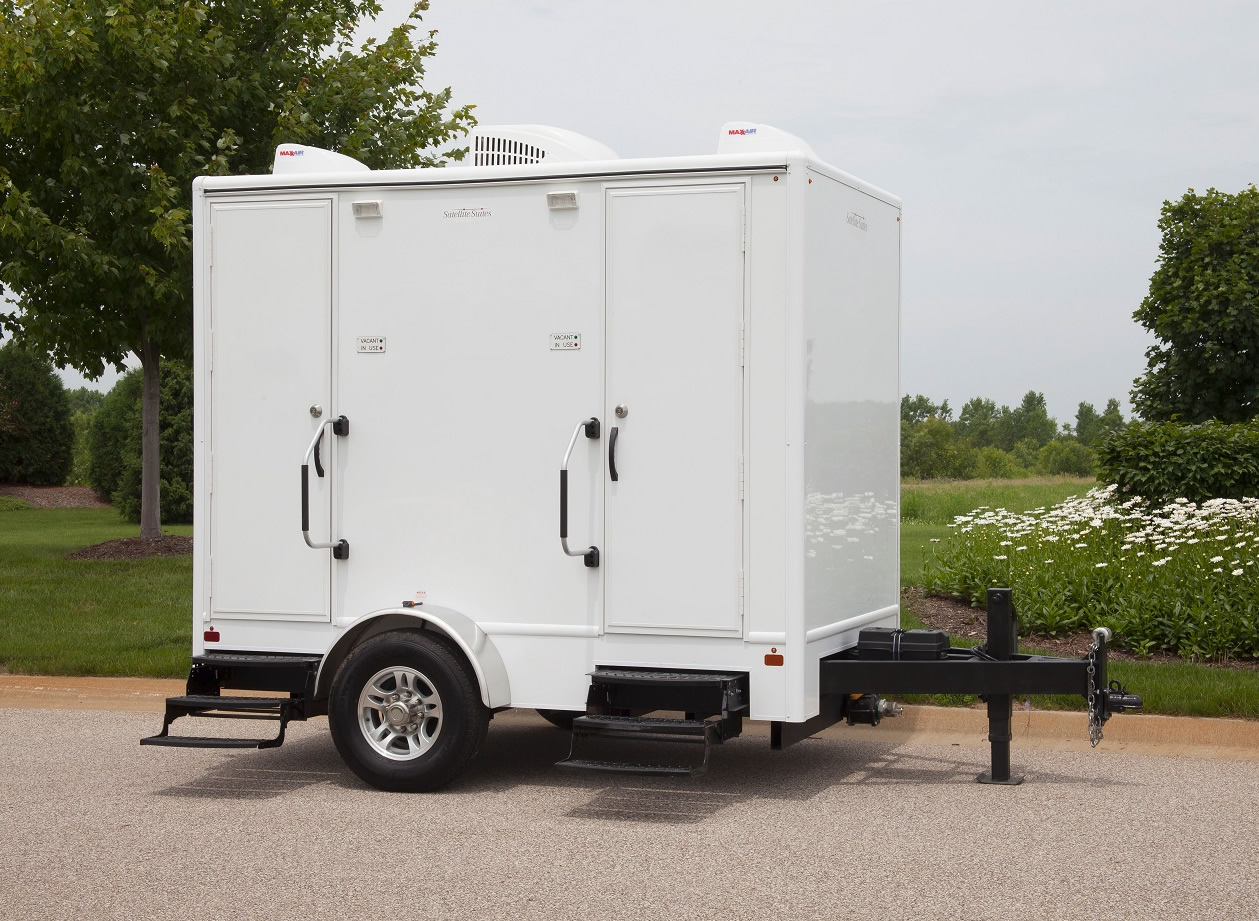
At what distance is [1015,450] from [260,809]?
92.6 meters

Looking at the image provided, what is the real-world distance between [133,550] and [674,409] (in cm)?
1357

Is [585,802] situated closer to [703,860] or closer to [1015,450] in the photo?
[703,860]

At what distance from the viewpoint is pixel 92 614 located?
14188 mm

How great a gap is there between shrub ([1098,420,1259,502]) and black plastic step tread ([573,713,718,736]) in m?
10.3

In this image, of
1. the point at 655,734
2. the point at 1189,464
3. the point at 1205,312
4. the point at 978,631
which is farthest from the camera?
the point at 1205,312

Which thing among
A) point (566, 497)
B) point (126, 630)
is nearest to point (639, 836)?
point (566, 497)

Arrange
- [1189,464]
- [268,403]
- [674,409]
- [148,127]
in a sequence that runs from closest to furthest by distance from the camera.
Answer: [674,409]
[268,403]
[1189,464]
[148,127]

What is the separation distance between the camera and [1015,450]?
95.9 m

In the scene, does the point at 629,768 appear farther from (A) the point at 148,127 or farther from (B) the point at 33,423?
(B) the point at 33,423

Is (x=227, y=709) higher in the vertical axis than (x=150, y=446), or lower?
lower

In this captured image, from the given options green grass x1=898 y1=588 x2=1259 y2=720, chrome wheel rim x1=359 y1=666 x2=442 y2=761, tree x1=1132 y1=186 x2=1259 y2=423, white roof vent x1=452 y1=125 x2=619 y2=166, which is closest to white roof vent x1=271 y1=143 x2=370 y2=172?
white roof vent x1=452 y1=125 x2=619 y2=166

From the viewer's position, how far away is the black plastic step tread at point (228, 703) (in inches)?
310

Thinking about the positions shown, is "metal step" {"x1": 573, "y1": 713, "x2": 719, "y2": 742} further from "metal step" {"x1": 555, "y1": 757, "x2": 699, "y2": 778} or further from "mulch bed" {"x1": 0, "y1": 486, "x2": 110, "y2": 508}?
"mulch bed" {"x1": 0, "y1": 486, "x2": 110, "y2": 508}

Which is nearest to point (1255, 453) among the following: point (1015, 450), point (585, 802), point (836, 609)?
point (836, 609)
